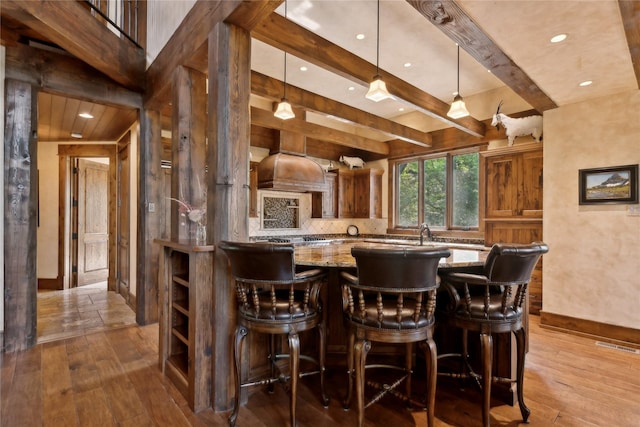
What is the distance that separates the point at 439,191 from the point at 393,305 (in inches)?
184

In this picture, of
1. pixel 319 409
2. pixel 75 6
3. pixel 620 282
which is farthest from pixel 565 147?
pixel 75 6

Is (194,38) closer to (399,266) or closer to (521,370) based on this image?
(399,266)

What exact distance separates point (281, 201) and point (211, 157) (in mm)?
3981

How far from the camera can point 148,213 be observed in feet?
12.1

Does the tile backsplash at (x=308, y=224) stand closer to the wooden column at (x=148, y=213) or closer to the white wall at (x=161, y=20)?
the wooden column at (x=148, y=213)

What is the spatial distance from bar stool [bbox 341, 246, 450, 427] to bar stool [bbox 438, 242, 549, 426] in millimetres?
287

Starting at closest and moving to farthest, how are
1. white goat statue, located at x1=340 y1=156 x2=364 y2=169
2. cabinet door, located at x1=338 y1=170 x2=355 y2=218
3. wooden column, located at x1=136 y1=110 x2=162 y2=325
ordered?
wooden column, located at x1=136 y1=110 x2=162 y2=325
cabinet door, located at x1=338 y1=170 x2=355 y2=218
white goat statue, located at x1=340 y1=156 x2=364 y2=169

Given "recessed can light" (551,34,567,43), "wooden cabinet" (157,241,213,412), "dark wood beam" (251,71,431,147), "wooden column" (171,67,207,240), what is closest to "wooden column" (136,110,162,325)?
"wooden column" (171,67,207,240)

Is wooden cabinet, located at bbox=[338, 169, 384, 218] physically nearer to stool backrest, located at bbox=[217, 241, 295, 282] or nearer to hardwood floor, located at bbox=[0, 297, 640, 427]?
hardwood floor, located at bbox=[0, 297, 640, 427]

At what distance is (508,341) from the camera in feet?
7.16

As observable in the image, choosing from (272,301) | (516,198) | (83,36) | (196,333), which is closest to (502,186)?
(516,198)

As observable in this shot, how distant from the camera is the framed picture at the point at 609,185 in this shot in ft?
10.7

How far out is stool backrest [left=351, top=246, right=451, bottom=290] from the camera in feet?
5.15

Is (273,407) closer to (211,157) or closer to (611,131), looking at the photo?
(211,157)
